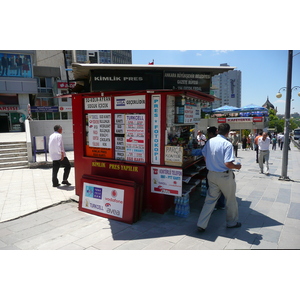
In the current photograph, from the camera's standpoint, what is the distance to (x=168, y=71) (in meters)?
4.96

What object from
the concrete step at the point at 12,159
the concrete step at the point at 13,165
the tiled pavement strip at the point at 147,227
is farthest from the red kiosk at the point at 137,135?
the concrete step at the point at 12,159

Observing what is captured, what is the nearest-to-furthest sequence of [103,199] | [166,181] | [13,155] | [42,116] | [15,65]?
[166,181], [103,199], [13,155], [15,65], [42,116]

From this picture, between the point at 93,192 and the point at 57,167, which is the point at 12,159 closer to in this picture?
the point at 57,167

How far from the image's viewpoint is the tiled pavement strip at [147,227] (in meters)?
3.78

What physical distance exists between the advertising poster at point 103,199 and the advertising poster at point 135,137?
820 millimetres

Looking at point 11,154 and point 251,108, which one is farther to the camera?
point 251,108

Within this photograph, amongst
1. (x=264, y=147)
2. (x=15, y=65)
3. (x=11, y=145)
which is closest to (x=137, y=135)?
(x=264, y=147)

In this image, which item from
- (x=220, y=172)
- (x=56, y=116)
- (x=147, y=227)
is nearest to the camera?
(x=220, y=172)

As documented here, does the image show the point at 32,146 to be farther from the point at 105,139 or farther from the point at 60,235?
the point at 60,235

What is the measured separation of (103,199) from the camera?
16.3 ft

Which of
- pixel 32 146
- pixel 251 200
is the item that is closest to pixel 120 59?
pixel 32 146

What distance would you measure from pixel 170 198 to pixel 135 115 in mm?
1947

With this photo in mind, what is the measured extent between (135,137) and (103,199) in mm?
1436

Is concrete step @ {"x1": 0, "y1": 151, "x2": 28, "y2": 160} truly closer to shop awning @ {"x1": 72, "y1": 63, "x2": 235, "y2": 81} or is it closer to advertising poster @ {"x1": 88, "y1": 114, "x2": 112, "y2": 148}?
advertising poster @ {"x1": 88, "y1": 114, "x2": 112, "y2": 148}
